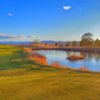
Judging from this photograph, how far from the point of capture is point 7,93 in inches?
269

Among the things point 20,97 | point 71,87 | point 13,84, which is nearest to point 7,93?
point 20,97

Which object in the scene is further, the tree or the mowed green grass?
the tree

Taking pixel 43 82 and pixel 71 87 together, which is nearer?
pixel 71 87

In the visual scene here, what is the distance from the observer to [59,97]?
6.43 metres

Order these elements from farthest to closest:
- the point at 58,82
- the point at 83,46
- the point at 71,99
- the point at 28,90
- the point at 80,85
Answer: the point at 83,46 < the point at 58,82 < the point at 80,85 < the point at 28,90 < the point at 71,99

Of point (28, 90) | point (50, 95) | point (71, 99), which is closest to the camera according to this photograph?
point (71, 99)

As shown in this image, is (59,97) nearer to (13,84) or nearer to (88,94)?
(88,94)

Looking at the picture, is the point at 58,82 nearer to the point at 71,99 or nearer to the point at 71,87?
the point at 71,87

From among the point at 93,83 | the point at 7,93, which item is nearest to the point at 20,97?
the point at 7,93

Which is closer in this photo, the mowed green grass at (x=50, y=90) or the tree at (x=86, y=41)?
the mowed green grass at (x=50, y=90)

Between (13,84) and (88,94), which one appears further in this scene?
(13,84)

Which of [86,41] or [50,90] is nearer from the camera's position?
Answer: [50,90]

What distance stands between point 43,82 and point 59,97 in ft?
6.55

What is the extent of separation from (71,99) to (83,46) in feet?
152
